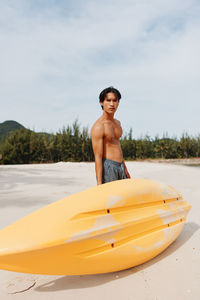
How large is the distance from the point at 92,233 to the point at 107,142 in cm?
94

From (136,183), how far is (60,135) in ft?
50.2

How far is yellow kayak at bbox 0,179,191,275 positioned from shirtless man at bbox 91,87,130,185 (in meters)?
0.31

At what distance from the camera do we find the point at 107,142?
2217 millimetres

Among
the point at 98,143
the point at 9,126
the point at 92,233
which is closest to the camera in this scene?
the point at 92,233

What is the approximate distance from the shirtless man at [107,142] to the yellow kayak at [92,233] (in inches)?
12.4

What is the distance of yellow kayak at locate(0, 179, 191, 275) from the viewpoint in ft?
4.65

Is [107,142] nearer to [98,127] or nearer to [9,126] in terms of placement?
[98,127]

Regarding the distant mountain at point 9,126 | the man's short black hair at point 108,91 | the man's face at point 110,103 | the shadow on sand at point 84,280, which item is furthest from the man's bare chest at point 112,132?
the distant mountain at point 9,126

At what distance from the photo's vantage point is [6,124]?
73000 mm

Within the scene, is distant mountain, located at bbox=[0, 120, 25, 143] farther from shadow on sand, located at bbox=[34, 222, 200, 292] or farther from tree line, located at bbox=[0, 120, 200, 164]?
shadow on sand, located at bbox=[34, 222, 200, 292]

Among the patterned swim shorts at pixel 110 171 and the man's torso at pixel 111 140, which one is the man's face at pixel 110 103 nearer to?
the man's torso at pixel 111 140

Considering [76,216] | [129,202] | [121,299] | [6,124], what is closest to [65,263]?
[76,216]

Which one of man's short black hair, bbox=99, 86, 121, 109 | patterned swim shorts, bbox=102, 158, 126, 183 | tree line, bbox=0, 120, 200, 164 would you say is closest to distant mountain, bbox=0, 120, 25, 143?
tree line, bbox=0, 120, 200, 164

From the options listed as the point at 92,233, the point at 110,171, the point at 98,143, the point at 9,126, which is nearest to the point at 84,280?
the point at 92,233
